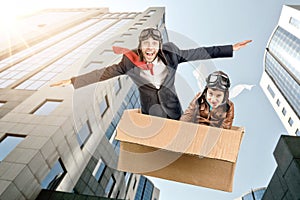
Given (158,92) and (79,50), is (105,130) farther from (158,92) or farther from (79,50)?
(158,92)

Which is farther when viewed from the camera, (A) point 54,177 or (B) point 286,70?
(B) point 286,70

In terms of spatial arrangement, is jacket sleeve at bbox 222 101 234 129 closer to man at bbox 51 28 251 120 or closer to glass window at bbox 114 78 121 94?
man at bbox 51 28 251 120

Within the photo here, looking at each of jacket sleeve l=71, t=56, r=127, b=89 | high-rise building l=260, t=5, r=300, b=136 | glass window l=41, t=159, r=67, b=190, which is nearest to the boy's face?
jacket sleeve l=71, t=56, r=127, b=89

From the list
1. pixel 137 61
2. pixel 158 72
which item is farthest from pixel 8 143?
pixel 158 72

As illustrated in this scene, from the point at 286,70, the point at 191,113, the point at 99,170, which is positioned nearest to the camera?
the point at 191,113

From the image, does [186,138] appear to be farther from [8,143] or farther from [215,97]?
[8,143]

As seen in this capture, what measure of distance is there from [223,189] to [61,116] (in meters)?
12.9

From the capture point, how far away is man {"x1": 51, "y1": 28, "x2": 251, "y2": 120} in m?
3.76

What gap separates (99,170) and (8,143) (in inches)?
301

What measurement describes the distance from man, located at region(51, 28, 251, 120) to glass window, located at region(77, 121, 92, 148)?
12531 mm

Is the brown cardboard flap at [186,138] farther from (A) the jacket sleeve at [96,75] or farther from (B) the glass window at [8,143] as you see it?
(B) the glass window at [8,143]

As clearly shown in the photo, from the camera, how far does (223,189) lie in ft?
9.98

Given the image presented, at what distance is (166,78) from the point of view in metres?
3.86

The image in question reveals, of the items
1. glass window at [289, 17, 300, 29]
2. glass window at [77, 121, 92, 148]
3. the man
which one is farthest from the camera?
glass window at [289, 17, 300, 29]
